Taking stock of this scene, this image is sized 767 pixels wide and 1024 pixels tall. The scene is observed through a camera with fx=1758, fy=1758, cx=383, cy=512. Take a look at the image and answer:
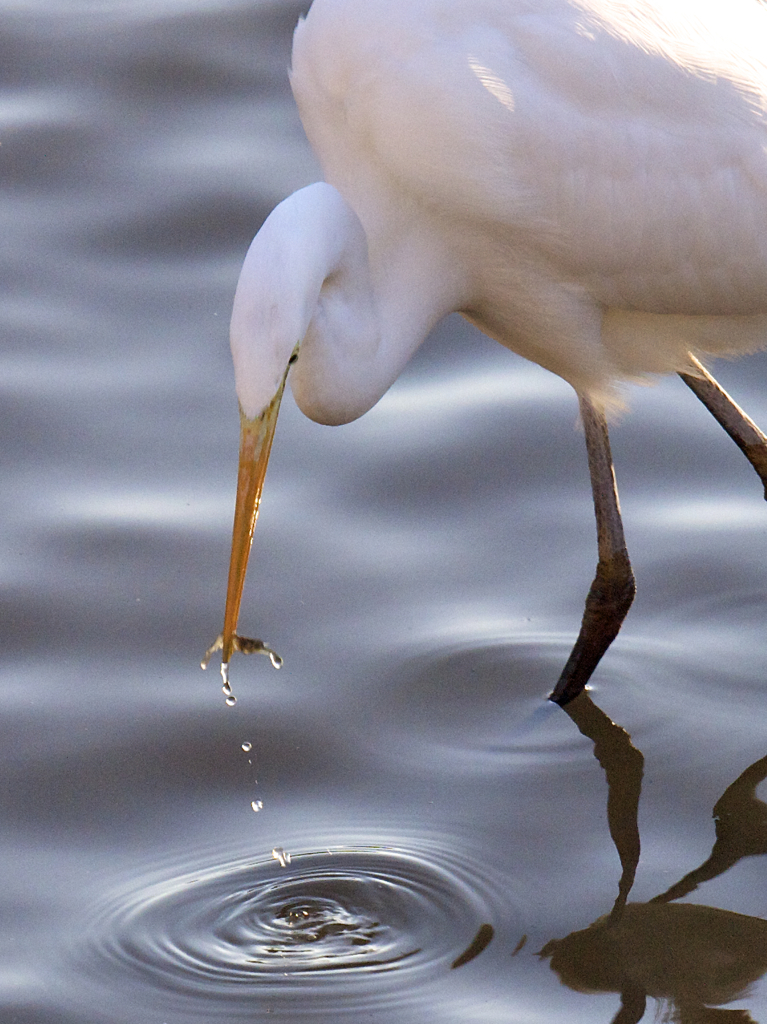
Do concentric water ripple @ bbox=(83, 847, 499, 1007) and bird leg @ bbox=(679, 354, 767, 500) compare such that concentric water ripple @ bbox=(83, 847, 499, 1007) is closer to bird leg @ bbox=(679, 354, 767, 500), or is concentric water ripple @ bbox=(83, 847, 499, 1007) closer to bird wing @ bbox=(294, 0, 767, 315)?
bird wing @ bbox=(294, 0, 767, 315)

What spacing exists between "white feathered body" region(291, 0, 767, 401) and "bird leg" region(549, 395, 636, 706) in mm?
440

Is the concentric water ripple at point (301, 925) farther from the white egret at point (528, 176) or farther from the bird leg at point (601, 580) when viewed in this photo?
the bird leg at point (601, 580)

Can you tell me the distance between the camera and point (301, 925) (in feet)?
12.0

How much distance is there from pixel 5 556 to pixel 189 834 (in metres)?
1.39

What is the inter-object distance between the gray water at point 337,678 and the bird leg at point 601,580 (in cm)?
9

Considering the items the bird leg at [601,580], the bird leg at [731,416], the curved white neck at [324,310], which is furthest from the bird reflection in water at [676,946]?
the curved white neck at [324,310]

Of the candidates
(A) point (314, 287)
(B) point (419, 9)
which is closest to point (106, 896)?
(A) point (314, 287)

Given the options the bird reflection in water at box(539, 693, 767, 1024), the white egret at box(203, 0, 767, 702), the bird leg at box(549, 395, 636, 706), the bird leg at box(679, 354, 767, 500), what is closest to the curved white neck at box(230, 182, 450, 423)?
the white egret at box(203, 0, 767, 702)

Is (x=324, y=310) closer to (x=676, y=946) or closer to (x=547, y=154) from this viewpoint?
(x=547, y=154)

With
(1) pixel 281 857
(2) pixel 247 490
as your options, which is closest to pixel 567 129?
(2) pixel 247 490

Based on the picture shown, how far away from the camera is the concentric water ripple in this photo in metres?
3.52

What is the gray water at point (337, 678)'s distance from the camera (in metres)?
3.62

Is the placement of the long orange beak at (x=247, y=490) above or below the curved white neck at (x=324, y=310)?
below

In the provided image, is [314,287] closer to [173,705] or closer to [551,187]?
[551,187]
